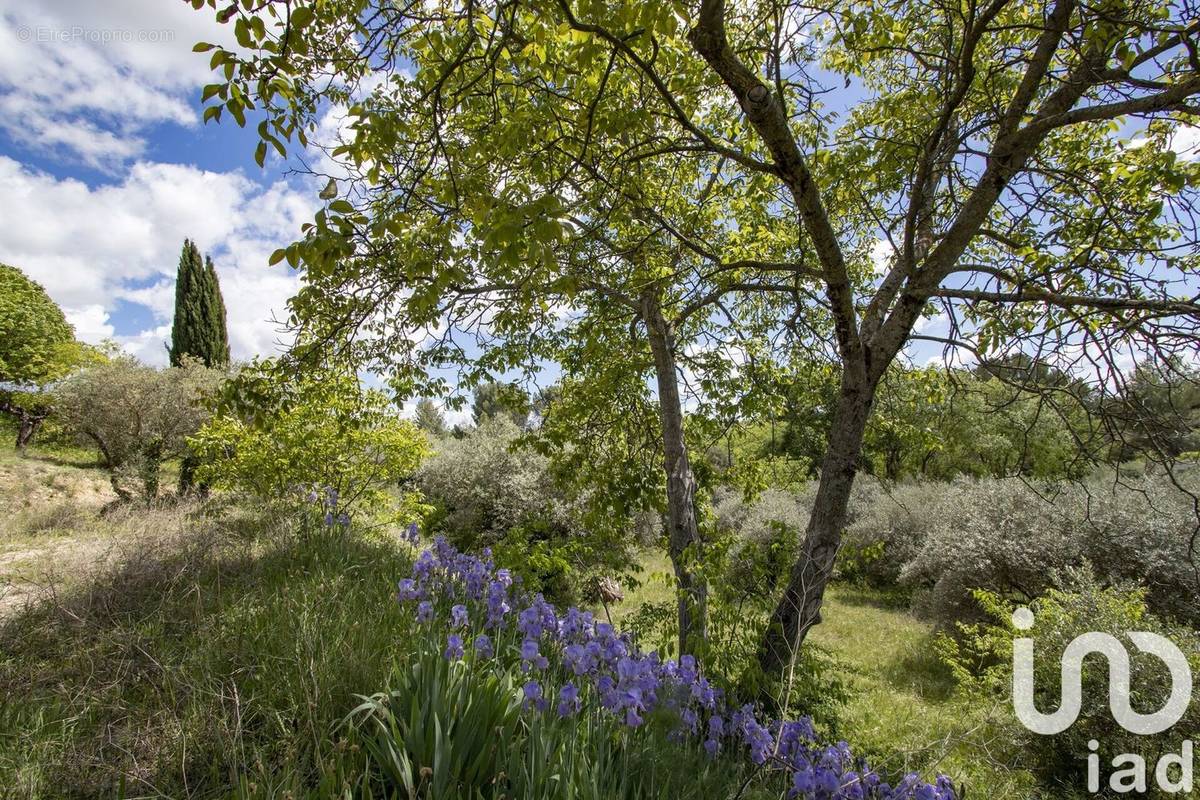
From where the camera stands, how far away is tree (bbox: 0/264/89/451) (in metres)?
18.2

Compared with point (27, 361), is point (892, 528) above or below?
below

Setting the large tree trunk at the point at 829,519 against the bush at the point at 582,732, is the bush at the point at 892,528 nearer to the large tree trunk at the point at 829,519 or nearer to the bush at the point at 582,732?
the large tree trunk at the point at 829,519

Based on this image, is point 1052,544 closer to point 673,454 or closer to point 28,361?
point 673,454

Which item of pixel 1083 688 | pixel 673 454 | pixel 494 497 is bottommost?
pixel 1083 688

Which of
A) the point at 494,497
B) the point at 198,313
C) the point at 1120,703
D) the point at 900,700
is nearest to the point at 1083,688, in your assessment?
the point at 1120,703

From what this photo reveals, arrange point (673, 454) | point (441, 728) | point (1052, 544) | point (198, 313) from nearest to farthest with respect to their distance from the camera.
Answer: point (441, 728) → point (673, 454) → point (1052, 544) → point (198, 313)

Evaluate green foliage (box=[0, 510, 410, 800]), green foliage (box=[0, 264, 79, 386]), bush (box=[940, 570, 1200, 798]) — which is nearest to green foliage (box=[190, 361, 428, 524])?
green foliage (box=[0, 510, 410, 800])

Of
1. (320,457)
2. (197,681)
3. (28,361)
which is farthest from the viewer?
(28,361)

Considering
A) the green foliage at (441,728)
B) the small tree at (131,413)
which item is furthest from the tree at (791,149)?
the small tree at (131,413)

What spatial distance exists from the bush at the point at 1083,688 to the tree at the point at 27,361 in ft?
77.0

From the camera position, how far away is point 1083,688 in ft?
15.4

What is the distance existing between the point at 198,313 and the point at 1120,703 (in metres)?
31.5

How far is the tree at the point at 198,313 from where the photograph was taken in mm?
24547

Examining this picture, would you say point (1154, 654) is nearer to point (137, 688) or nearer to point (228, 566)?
point (137, 688)
